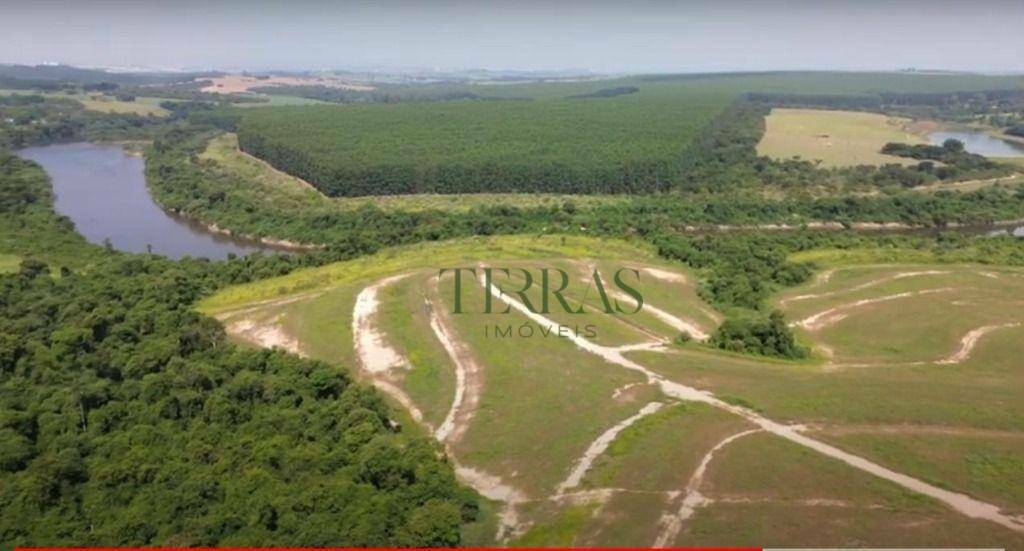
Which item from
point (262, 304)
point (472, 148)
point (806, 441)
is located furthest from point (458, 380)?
point (472, 148)

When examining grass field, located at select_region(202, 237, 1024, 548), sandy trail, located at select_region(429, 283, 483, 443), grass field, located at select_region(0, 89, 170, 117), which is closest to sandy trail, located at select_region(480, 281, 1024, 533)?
grass field, located at select_region(202, 237, 1024, 548)

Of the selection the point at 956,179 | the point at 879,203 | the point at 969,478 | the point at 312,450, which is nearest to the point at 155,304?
the point at 312,450

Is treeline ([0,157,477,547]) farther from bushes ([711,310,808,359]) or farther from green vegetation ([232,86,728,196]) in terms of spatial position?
green vegetation ([232,86,728,196])

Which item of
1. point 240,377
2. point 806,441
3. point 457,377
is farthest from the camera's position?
point 457,377

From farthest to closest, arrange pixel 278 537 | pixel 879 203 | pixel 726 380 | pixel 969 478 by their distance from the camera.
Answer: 1. pixel 879 203
2. pixel 726 380
3. pixel 969 478
4. pixel 278 537

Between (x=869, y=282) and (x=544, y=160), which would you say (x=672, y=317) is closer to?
(x=869, y=282)

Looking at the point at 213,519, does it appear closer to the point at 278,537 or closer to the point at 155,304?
the point at 278,537

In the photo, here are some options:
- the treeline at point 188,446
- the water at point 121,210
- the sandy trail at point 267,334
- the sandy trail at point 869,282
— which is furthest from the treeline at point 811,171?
the treeline at point 188,446
